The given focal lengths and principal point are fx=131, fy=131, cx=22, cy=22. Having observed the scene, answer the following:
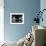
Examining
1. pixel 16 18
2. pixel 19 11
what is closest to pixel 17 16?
pixel 16 18

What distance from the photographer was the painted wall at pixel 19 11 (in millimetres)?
5246

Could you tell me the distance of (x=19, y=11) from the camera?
5.27m

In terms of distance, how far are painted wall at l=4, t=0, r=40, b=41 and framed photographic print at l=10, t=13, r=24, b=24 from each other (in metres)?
0.12

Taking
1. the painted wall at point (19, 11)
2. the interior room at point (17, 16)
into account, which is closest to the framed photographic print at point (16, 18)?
the interior room at point (17, 16)

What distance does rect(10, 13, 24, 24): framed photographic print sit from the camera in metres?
5.30

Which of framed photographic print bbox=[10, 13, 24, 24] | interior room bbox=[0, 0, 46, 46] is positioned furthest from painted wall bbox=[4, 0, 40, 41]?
framed photographic print bbox=[10, 13, 24, 24]

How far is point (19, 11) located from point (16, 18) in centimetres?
32

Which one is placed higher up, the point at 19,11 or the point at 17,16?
the point at 19,11

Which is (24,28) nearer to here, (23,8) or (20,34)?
(20,34)

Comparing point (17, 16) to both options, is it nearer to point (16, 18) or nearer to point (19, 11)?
point (16, 18)

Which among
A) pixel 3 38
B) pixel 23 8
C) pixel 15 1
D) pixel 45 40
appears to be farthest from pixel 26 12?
pixel 45 40

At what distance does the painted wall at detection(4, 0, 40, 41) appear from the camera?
17.2 ft

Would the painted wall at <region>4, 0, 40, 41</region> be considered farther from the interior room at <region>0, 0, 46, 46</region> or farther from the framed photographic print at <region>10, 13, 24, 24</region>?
the framed photographic print at <region>10, 13, 24, 24</region>

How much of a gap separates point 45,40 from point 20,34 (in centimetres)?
277
